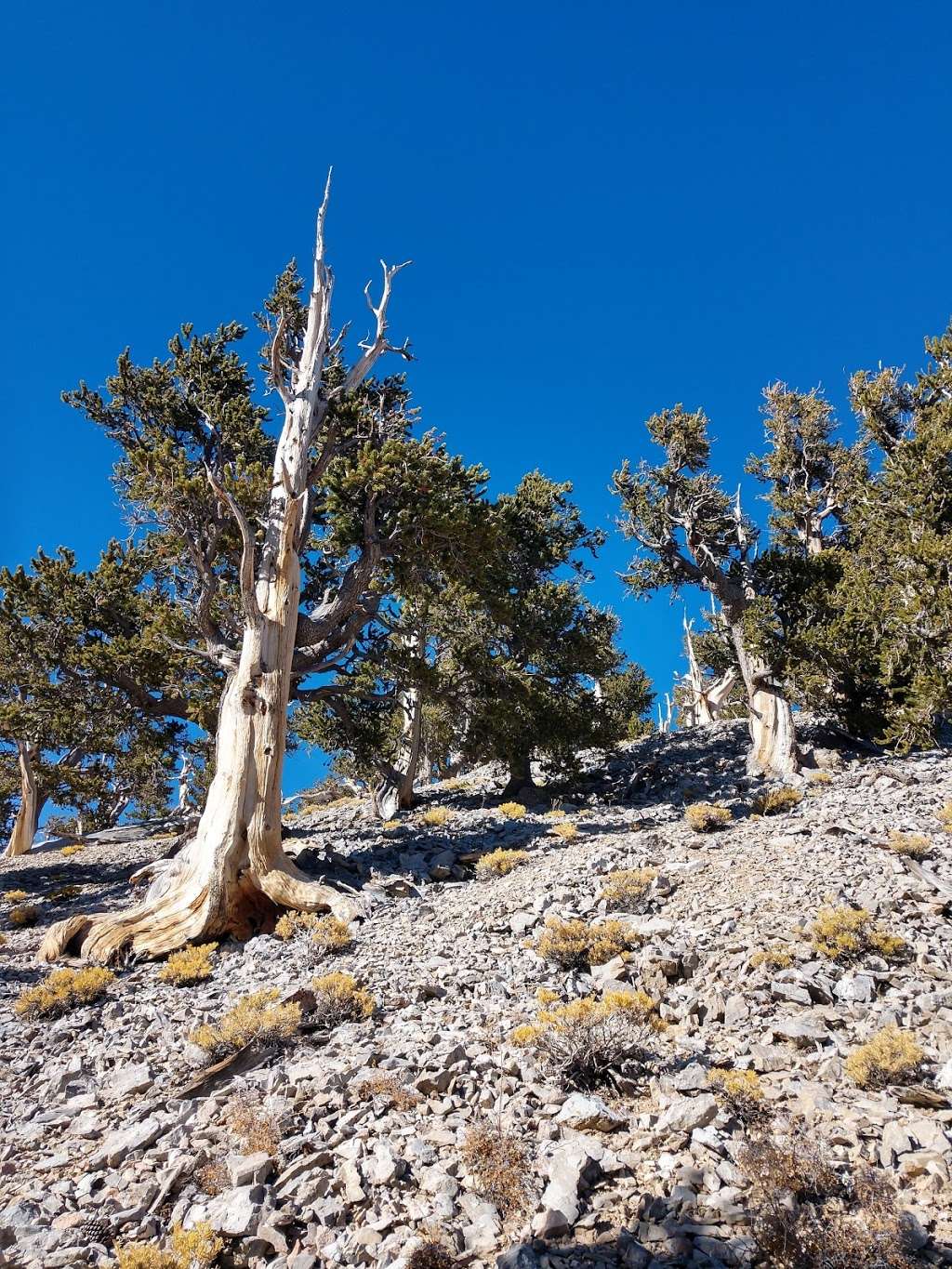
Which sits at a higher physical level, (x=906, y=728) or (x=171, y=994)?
(x=906, y=728)

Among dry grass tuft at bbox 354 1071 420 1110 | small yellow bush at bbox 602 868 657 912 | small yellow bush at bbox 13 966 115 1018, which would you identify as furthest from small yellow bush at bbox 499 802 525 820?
dry grass tuft at bbox 354 1071 420 1110

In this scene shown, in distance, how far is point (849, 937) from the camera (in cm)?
582

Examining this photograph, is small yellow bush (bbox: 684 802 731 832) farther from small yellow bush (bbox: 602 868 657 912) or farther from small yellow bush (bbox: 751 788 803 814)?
small yellow bush (bbox: 602 868 657 912)

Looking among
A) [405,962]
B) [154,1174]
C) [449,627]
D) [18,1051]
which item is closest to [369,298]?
[449,627]

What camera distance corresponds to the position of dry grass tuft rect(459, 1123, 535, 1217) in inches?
139

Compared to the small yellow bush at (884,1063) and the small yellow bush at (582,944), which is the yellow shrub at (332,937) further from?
the small yellow bush at (884,1063)

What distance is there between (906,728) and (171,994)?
12.2 meters

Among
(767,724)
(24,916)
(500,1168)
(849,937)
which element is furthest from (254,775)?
(767,724)

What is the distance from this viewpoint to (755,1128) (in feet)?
12.7

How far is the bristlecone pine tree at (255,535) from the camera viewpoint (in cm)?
947

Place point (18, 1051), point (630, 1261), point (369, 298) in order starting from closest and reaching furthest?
point (630, 1261)
point (18, 1051)
point (369, 298)

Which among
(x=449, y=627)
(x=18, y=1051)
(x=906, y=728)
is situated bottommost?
(x=18, y=1051)

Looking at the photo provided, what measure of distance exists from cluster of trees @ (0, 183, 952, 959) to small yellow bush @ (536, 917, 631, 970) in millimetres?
3494

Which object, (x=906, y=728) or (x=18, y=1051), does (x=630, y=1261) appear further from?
(x=906, y=728)
